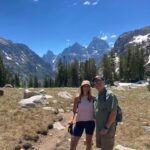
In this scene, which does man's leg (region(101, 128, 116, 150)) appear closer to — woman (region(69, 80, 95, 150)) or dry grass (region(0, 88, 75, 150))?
woman (region(69, 80, 95, 150))

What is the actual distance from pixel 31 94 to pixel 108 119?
82.1 feet

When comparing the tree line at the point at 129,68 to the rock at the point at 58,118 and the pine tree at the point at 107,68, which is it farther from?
the rock at the point at 58,118

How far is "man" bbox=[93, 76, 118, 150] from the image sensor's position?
1257 centimetres

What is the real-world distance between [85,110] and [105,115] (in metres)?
1.90

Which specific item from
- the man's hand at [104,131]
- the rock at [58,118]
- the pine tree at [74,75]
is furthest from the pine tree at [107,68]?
the man's hand at [104,131]

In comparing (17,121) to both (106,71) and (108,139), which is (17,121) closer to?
(108,139)

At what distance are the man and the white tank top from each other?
57.3 inches

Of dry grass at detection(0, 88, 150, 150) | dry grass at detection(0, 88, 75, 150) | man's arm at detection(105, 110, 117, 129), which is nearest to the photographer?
man's arm at detection(105, 110, 117, 129)

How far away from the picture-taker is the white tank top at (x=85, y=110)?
14.5m

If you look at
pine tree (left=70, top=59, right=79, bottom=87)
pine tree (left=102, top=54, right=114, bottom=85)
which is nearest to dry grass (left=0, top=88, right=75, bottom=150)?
pine tree (left=102, top=54, right=114, bottom=85)

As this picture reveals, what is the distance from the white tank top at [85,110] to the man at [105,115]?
1.45m

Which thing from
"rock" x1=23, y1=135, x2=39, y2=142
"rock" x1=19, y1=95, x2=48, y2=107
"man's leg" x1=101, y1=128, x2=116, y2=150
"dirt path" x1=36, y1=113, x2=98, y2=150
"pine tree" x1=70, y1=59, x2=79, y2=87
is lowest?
"dirt path" x1=36, y1=113, x2=98, y2=150

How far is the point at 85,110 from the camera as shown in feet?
47.6

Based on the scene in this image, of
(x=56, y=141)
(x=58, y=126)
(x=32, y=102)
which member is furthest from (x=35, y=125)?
(x=32, y=102)
